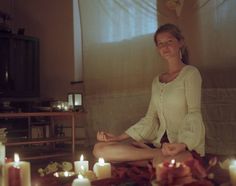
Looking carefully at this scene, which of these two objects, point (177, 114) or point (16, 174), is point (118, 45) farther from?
point (16, 174)

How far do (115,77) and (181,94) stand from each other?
0.88 meters

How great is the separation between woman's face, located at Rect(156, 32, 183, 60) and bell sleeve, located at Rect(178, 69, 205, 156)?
16cm

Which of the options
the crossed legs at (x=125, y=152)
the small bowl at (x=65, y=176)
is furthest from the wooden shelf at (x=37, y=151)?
the small bowl at (x=65, y=176)

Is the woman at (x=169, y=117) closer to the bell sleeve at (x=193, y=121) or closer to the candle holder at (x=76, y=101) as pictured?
the bell sleeve at (x=193, y=121)

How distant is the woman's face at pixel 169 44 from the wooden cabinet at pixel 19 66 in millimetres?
1812

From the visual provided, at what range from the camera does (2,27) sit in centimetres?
334

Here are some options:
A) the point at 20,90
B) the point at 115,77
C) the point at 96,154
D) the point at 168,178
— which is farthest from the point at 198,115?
the point at 20,90

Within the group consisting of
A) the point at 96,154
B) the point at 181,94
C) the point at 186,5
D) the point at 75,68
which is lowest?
the point at 96,154

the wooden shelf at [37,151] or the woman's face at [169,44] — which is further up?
the woman's face at [169,44]

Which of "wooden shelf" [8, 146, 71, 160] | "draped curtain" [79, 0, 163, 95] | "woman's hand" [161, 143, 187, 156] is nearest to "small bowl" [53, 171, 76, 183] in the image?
"woman's hand" [161, 143, 187, 156]

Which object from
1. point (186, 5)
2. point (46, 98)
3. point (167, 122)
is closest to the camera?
point (167, 122)

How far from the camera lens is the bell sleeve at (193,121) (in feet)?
5.44

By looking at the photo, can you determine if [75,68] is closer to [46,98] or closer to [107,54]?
[46,98]

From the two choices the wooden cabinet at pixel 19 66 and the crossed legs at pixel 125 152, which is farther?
the wooden cabinet at pixel 19 66
